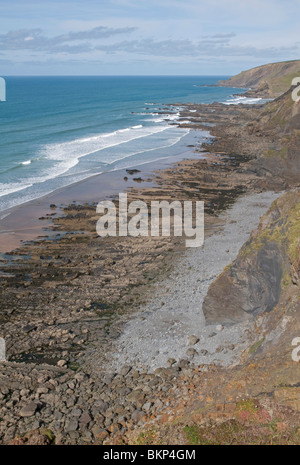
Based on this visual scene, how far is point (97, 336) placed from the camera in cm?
1706

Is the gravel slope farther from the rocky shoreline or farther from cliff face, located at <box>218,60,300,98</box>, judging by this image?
cliff face, located at <box>218,60,300,98</box>

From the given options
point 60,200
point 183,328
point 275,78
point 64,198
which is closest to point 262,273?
point 183,328

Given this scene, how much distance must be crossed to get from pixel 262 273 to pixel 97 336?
687 centimetres

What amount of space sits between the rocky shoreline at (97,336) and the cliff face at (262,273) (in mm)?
883

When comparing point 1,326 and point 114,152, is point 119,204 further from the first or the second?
point 114,152

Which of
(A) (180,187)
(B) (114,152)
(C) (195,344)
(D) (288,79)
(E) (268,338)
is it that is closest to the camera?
(E) (268,338)

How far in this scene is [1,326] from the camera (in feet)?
58.6

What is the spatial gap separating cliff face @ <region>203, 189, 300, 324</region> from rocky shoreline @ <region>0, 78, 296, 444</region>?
88cm

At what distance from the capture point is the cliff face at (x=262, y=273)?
14500 millimetres

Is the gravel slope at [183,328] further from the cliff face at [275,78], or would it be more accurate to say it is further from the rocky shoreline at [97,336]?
the cliff face at [275,78]

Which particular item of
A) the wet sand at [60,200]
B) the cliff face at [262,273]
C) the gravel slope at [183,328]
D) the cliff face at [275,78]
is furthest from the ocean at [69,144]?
the cliff face at [275,78]

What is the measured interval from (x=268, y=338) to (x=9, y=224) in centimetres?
2248

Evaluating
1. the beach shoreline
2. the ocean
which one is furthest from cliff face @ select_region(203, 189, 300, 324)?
the ocean

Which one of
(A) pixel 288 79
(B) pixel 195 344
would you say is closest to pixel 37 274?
(B) pixel 195 344
